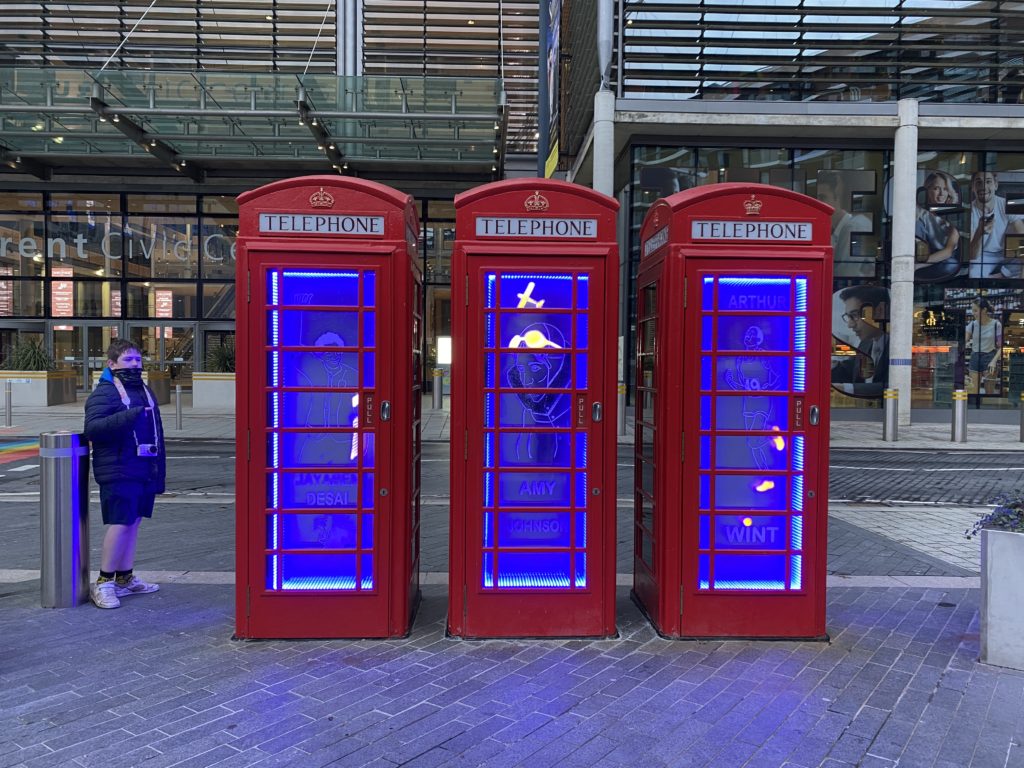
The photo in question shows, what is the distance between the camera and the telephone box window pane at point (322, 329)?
4469mm

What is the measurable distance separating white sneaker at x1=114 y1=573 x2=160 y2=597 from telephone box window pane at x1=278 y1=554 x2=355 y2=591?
5.29ft

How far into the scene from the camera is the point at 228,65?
22.8 metres

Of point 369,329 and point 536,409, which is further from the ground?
point 369,329

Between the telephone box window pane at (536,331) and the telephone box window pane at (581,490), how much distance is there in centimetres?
82

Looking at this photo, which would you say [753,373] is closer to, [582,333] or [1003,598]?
[582,333]

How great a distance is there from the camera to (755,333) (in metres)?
4.57

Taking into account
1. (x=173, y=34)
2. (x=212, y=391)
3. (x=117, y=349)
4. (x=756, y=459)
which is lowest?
(x=212, y=391)

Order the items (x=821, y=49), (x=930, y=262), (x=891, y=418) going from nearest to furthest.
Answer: (x=891, y=418) < (x=821, y=49) < (x=930, y=262)

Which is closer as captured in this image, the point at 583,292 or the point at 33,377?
the point at 583,292

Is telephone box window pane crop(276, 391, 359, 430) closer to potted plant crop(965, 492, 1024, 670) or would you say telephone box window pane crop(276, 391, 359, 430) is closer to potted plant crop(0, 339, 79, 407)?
potted plant crop(965, 492, 1024, 670)

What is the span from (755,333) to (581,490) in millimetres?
1488

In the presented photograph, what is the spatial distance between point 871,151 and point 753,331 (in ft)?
60.5

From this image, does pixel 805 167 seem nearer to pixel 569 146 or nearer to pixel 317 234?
pixel 569 146

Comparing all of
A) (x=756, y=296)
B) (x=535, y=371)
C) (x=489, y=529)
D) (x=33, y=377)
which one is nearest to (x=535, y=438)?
(x=535, y=371)
